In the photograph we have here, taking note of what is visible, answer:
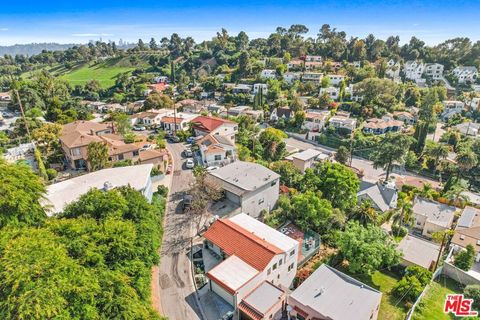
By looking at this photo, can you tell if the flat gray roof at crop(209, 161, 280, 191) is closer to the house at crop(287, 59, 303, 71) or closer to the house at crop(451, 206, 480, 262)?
the house at crop(451, 206, 480, 262)

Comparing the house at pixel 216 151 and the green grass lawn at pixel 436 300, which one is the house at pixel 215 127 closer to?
the house at pixel 216 151

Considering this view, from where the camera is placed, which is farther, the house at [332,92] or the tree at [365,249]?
the house at [332,92]

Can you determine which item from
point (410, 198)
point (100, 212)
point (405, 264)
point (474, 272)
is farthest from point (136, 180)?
point (410, 198)

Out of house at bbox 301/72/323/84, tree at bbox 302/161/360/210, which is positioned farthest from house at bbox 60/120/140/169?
house at bbox 301/72/323/84

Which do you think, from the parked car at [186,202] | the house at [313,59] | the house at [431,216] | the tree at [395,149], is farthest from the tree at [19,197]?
the house at [313,59]

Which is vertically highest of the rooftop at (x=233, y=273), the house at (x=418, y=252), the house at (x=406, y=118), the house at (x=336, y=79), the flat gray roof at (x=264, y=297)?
the house at (x=336, y=79)

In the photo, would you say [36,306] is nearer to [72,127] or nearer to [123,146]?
[123,146]

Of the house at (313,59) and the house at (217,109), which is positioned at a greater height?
the house at (313,59)
